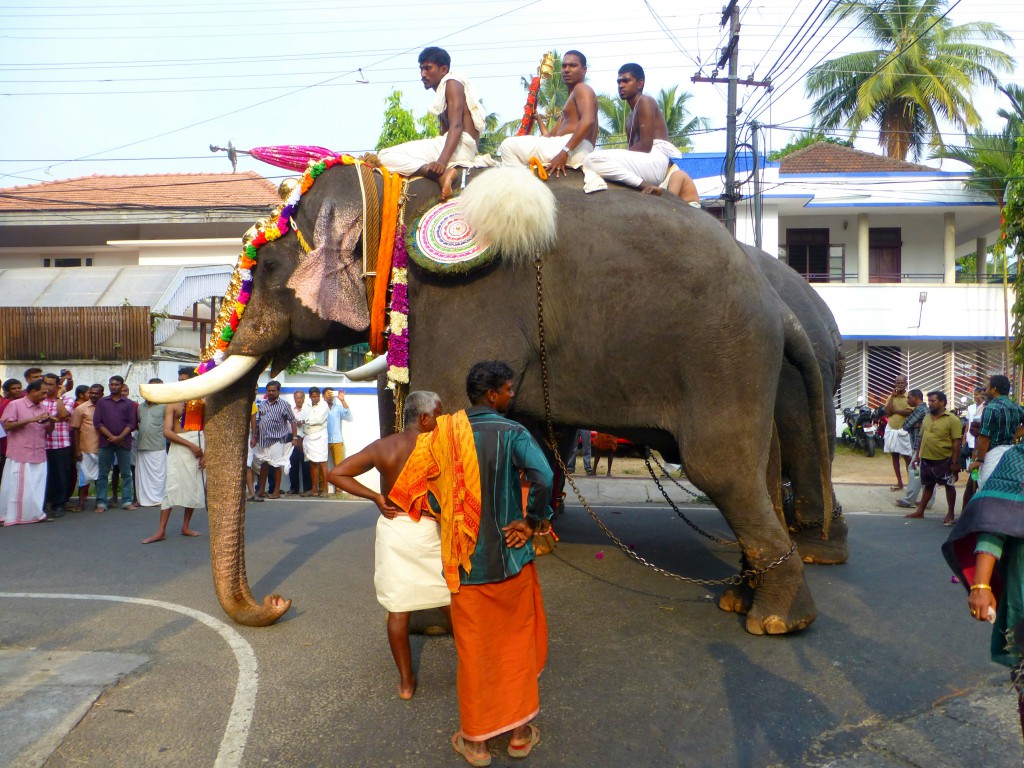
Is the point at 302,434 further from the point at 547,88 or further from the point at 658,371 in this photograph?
the point at 547,88

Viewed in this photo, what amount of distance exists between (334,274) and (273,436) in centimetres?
714

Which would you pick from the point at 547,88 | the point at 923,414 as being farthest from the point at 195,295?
the point at 547,88

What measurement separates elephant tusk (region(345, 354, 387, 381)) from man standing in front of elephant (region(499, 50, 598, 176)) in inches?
60.0

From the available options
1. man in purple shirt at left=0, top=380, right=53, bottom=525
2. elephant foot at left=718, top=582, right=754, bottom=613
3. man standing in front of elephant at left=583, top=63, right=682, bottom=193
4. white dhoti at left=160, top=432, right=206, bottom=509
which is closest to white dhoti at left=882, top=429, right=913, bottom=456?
elephant foot at left=718, top=582, right=754, bottom=613

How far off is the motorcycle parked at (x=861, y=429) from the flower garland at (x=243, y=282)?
635 inches

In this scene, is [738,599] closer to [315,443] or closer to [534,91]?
[534,91]

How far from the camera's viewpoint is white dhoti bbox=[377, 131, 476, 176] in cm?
506

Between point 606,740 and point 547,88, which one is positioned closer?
point 606,740

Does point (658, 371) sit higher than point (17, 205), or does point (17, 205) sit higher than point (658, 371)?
point (17, 205)

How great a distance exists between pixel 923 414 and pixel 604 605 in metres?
7.17

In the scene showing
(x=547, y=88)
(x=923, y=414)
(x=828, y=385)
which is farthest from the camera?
(x=547, y=88)

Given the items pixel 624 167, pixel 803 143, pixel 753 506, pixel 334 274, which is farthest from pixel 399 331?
pixel 803 143

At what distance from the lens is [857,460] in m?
17.2

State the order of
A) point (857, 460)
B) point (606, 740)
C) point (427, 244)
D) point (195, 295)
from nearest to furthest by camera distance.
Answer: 1. point (606, 740)
2. point (427, 244)
3. point (195, 295)
4. point (857, 460)
